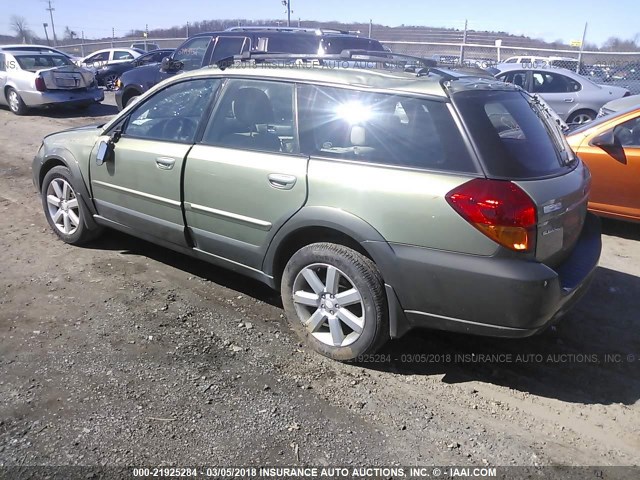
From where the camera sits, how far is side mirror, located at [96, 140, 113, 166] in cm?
443

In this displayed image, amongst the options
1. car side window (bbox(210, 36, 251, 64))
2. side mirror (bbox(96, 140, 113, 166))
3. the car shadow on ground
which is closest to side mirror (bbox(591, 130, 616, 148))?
the car shadow on ground

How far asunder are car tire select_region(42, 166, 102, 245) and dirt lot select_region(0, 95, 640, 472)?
1.83 feet

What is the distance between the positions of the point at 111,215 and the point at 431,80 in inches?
113

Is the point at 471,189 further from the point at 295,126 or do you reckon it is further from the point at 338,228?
the point at 295,126

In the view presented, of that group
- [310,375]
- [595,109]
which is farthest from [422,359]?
[595,109]

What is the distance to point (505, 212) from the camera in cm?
275

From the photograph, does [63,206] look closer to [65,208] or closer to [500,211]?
[65,208]

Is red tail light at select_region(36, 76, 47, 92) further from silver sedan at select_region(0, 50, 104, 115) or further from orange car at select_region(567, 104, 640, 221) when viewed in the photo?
orange car at select_region(567, 104, 640, 221)

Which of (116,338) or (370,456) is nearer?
(370,456)

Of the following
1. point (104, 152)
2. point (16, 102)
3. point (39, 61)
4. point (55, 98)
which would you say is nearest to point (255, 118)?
point (104, 152)

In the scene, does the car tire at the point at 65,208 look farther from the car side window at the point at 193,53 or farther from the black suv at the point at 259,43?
the car side window at the point at 193,53

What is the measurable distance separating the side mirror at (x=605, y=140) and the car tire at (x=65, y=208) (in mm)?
4929

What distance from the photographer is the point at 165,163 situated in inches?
158

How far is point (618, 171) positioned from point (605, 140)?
337 mm
